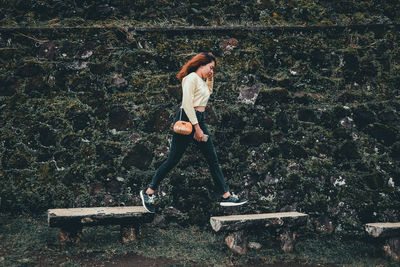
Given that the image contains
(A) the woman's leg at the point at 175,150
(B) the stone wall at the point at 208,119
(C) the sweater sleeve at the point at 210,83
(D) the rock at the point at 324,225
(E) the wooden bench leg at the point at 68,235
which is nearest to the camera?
(E) the wooden bench leg at the point at 68,235

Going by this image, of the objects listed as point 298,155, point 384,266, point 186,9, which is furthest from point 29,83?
point 384,266

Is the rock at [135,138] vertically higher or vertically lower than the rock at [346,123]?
lower

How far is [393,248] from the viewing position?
3590 millimetres

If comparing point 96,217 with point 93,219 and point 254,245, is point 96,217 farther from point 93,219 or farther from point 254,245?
point 254,245

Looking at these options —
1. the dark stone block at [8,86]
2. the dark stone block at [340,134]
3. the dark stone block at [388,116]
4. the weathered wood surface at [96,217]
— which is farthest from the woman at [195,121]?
the dark stone block at [388,116]

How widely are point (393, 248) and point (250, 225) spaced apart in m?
1.56

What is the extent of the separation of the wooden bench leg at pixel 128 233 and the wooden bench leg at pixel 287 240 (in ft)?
5.19

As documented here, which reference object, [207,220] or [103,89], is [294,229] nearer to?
[207,220]

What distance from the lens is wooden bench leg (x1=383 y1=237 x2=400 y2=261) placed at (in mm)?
3574

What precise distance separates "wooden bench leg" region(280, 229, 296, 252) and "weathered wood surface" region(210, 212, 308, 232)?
13cm

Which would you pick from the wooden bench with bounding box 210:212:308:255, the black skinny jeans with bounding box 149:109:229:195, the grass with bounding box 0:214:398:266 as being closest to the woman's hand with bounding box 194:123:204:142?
the black skinny jeans with bounding box 149:109:229:195

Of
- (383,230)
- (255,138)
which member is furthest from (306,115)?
(383,230)

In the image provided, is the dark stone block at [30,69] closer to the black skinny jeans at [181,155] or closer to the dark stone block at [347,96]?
the black skinny jeans at [181,155]

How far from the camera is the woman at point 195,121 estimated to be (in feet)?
11.3
